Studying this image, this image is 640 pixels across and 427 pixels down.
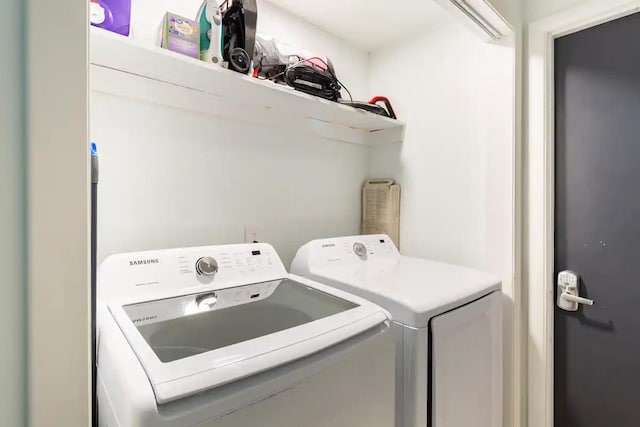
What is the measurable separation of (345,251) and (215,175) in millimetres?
740

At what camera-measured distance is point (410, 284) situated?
1165mm

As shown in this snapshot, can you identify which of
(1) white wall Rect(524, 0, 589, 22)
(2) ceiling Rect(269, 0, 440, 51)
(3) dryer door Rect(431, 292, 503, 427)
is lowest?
(3) dryer door Rect(431, 292, 503, 427)

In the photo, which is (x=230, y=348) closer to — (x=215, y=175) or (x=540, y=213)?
(x=215, y=175)

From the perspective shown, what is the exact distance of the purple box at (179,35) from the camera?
3.40 ft

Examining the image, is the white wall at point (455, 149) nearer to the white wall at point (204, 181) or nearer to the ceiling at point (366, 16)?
the ceiling at point (366, 16)

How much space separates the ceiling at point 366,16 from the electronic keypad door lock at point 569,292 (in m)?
1.53

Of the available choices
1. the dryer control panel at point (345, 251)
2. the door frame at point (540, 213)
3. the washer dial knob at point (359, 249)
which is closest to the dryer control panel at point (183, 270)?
the dryer control panel at point (345, 251)

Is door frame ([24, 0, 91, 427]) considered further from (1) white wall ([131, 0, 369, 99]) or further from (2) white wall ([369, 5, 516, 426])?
(2) white wall ([369, 5, 516, 426])

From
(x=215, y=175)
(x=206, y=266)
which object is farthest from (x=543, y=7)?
(x=206, y=266)

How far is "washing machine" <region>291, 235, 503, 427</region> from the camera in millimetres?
937

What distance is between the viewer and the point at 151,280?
1.00 metres

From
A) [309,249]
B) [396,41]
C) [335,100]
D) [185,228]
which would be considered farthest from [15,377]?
[396,41]

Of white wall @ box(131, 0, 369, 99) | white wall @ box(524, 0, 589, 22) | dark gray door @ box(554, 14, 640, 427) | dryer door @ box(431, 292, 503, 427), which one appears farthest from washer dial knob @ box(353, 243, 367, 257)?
white wall @ box(524, 0, 589, 22)

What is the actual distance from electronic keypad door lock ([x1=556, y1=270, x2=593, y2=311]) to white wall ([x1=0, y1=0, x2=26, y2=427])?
5.93 feet
